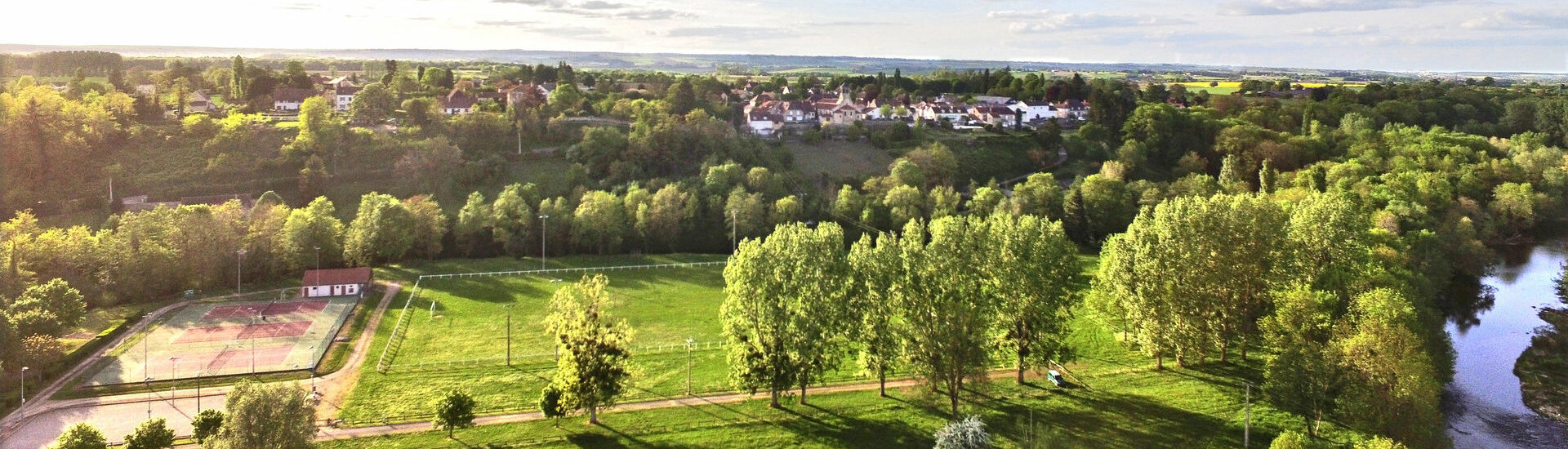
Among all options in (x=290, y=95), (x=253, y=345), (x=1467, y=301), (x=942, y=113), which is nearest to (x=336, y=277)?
(x=253, y=345)

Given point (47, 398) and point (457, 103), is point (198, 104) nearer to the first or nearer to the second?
point (457, 103)

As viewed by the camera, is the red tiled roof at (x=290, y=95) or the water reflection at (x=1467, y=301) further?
the red tiled roof at (x=290, y=95)

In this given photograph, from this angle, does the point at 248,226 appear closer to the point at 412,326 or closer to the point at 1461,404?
the point at 412,326

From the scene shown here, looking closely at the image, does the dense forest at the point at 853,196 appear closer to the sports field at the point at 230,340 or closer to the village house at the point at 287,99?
the village house at the point at 287,99

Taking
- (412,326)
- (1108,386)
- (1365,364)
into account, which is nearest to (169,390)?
(412,326)

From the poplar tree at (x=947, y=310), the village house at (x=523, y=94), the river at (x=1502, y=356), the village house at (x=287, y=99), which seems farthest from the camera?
the village house at (x=287, y=99)

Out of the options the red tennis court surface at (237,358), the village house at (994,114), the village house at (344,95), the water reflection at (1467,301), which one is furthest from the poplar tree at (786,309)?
the village house at (344,95)

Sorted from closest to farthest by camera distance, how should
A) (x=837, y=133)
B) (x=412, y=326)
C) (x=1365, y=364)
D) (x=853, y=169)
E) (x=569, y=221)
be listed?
(x=1365, y=364), (x=412, y=326), (x=569, y=221), (x=853, y=169), (x=837, y=133)
